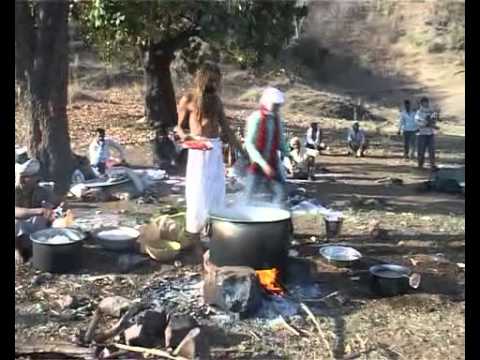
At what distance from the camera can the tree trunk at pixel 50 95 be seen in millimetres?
7496

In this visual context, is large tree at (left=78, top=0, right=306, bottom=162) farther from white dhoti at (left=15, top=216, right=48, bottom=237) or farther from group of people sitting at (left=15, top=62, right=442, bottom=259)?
white dhoti at (left=15, top=216, right=48, bottom=237)

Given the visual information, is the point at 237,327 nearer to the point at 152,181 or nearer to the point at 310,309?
the point at 310,309

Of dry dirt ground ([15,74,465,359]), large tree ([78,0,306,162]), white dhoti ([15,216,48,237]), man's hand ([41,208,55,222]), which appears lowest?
dry dirt ground ([15,74,465,359])

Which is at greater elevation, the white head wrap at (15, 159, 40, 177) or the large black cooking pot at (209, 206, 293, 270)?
the white head wrap at (15, 159, 40, 177)

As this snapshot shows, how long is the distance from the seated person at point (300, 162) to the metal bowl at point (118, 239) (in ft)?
13.1

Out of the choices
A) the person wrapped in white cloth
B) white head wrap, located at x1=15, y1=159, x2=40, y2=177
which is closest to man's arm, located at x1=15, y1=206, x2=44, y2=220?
white head wrap, located at x1=15, y1=159, x2=40, y2=177

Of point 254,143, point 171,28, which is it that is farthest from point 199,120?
point 171,28

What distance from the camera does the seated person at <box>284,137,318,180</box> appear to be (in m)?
9.48

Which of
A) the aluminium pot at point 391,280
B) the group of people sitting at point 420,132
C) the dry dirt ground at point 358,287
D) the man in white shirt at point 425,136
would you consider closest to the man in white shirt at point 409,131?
the group of people sitting at point 420,132

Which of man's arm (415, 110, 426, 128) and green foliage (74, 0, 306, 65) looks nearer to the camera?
green foliage (74, 0, 306, 65)

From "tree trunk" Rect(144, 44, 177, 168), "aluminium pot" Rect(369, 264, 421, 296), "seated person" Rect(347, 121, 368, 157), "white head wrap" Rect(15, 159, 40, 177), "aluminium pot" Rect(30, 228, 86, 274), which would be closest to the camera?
"aluminium pot" Rect(369, 264, 421, 296)

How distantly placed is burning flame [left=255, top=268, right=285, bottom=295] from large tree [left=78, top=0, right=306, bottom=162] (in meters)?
4.08

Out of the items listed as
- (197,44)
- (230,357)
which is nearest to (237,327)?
(230,357)

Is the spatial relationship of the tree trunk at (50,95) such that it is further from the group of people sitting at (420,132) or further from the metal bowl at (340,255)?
the group of people sitting at (420,132)
